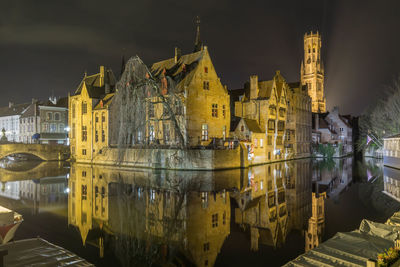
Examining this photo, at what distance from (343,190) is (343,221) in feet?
34.8

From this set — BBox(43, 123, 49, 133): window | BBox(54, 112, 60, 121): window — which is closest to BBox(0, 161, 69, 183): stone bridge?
BBox(43, 123, 49, 133): window

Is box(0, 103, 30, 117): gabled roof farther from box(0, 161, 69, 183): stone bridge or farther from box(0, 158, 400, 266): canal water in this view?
box(0, 158, 400, 266): canal water

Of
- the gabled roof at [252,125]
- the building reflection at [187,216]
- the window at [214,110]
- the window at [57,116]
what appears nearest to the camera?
the building reflection at [187,216]

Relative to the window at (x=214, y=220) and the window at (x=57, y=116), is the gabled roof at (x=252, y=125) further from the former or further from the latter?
the window at (x=57, y=116)

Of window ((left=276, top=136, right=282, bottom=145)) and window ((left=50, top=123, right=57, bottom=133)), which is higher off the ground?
window ((left=50, top=123, right=57, bottom=133))

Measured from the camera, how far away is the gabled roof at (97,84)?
52844mm

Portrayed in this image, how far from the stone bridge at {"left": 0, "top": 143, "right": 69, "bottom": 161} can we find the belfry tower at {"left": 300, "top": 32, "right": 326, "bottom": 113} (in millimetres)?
98886

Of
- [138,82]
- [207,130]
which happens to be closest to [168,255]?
[138,82]

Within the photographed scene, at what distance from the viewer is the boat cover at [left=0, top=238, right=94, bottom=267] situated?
25.9ft

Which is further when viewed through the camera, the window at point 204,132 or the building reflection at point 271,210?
the window at point 204,132

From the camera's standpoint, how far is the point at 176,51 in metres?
49.2

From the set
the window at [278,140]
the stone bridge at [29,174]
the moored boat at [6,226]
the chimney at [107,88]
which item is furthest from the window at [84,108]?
the moored boat at [6,226]

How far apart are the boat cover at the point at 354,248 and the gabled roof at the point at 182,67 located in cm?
3396

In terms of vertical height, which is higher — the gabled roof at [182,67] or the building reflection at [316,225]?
the gabled roof at [182,67]
